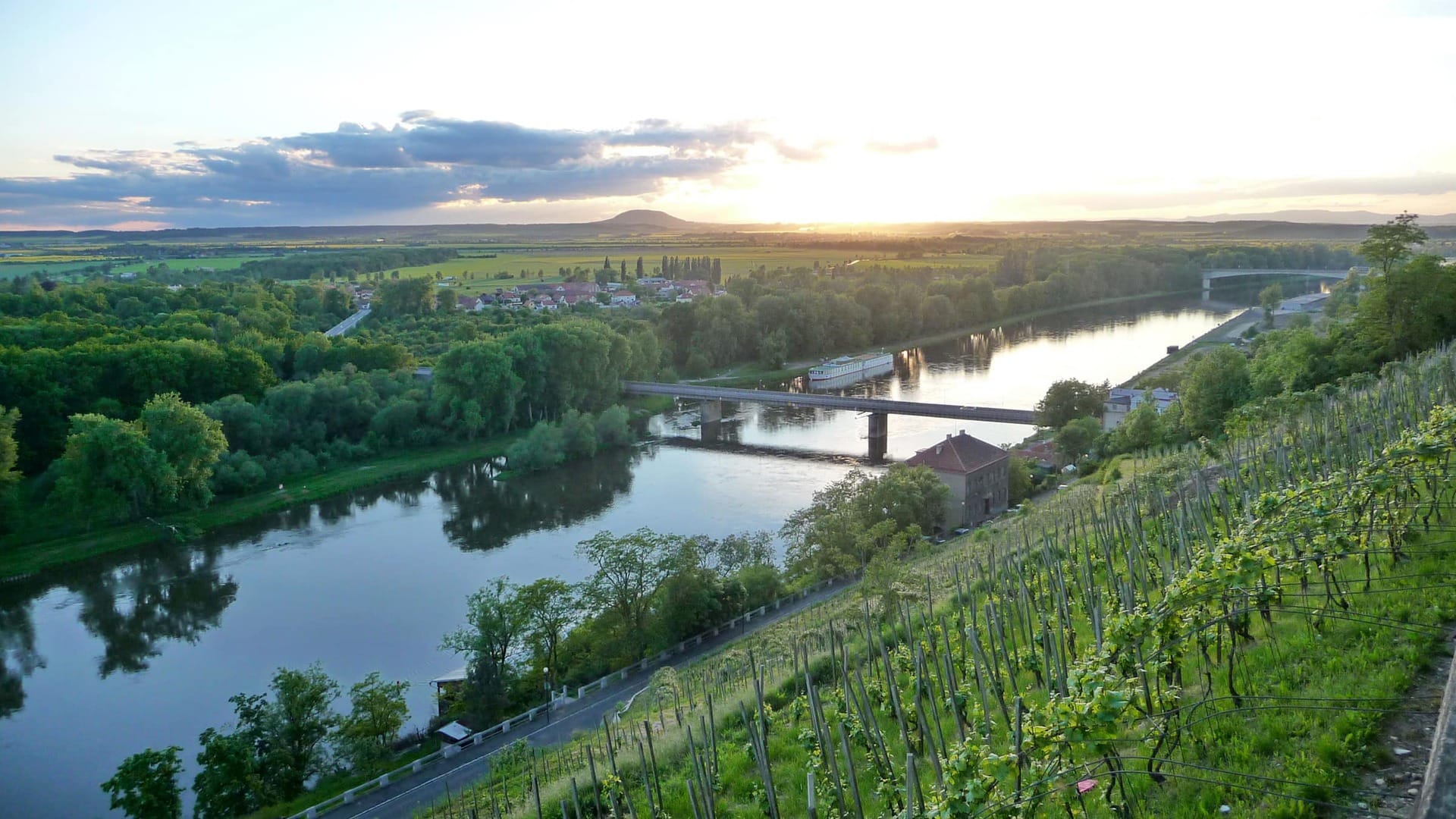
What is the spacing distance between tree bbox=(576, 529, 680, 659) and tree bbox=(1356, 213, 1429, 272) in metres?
15.0

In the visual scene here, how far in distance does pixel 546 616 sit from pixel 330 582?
25.3 feet

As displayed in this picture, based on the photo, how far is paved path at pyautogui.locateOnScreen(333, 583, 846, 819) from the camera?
10453 mm

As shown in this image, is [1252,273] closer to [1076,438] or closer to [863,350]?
[863,350]

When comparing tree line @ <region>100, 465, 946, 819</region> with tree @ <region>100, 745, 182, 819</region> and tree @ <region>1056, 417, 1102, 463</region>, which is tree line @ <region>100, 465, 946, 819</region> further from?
tree @ <region>1056, 417, 1102, 463</region>

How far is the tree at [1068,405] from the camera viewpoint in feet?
94.4

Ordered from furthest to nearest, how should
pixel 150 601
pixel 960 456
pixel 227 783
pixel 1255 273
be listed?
pixel 1255 273 < pixel 960 456 < pixel 150 601 < pixel 227 783

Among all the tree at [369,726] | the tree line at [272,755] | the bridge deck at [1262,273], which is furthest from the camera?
the bridge deck at [1262,273]

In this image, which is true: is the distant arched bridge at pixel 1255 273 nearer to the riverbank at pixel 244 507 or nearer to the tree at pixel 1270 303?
the tree at pixel 1270 303

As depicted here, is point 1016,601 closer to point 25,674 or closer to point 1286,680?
point 1286,680

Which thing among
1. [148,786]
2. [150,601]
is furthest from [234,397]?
[148,786]

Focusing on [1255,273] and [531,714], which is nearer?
[531,714]

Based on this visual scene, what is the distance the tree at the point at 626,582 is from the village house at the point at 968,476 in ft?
24.7

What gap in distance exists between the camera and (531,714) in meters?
12.7

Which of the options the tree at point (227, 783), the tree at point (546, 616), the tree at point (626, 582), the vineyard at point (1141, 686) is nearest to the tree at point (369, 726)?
the tree at point (227, 783)
